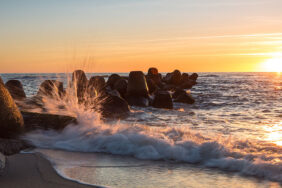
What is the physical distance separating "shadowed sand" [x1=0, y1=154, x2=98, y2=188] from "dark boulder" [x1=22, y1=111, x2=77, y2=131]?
1.97 m

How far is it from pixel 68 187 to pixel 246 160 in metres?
2.75

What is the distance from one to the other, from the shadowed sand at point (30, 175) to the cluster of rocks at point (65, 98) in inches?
27.4

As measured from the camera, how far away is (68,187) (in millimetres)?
3611

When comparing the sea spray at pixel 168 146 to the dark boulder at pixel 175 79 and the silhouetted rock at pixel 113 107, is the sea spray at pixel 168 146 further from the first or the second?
the dark boulder at pixel 175 79

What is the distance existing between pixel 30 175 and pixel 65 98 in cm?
490

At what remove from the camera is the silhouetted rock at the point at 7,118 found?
618cm

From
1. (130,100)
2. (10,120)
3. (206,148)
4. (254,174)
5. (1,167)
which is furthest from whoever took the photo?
(130,100)

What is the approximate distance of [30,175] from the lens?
159 inches

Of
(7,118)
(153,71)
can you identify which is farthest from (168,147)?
(153,71)

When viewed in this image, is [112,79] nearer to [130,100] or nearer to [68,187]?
[130,100]

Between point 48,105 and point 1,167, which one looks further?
point 48,105

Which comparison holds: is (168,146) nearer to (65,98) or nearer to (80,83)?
(65,98)

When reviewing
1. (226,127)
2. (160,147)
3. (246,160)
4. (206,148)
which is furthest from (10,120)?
(226,127)

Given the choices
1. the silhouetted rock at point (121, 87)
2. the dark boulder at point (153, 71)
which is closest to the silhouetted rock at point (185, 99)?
the silhouetted rock at point (121, 87)
